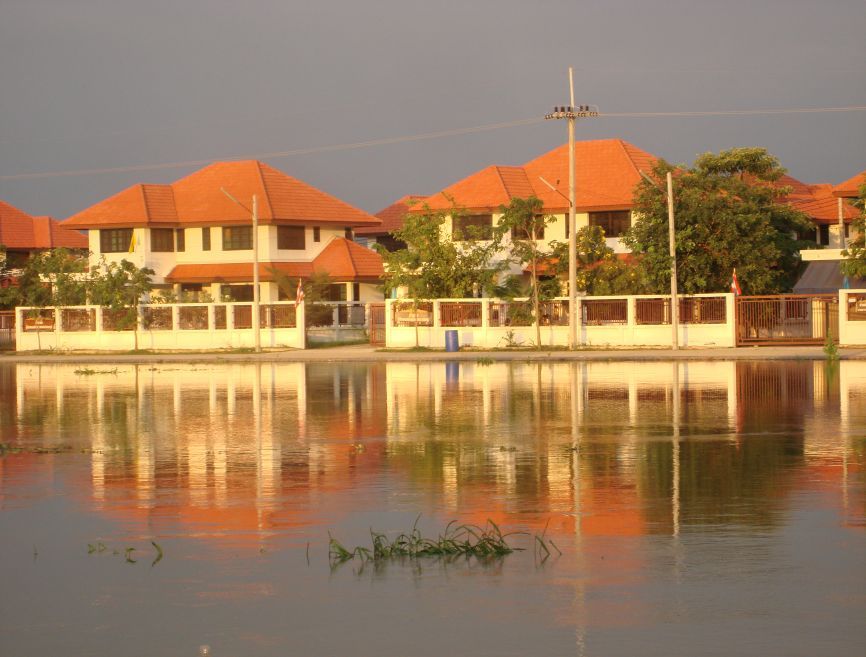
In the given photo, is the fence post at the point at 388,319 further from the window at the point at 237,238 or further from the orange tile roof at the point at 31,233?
the orange tile roof at the point at 31,233

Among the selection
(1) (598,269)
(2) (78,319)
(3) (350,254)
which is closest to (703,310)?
(1) (598,269)

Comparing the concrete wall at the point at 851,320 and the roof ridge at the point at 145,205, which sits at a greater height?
the roof ridge at the point at 145,205

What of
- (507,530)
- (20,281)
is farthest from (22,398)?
(20,281)

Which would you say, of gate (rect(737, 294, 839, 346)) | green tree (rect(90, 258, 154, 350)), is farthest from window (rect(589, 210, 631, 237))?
green tree (rect(90, 258, 154, 350))

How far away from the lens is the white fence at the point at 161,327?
55.9m

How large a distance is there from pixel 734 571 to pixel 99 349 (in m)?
51.1

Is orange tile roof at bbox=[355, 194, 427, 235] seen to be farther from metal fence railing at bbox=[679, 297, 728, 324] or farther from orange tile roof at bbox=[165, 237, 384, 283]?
metal fence railing at bbox=[679, 297, 728, 324]

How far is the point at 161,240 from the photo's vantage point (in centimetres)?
7031

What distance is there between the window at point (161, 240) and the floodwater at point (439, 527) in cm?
4600

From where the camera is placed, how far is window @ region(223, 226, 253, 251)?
226 ft

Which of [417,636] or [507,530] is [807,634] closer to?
[417,636]

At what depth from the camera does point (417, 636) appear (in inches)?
333

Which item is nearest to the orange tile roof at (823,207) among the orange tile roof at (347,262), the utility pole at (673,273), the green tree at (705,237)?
the green tree at (705,237)

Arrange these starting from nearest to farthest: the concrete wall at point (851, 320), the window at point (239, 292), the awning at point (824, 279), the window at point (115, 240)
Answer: the concrete wall at point (851, 320) < the awning at point (824, 279) < the window at point (239, 292) < the window at point (115, 240)
